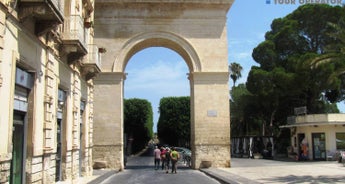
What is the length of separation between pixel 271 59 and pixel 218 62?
1373cm

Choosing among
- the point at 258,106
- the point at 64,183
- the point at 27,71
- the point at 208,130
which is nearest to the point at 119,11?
the point at 208,130

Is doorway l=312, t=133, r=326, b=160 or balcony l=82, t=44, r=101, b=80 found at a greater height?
balcony l=82, t=44, r=101, b=80

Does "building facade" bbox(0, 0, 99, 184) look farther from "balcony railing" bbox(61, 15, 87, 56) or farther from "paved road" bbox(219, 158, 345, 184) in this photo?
"paved road" bbox(219, 158, 345, 184)

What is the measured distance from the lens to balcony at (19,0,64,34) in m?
9.07

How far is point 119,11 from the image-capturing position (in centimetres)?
2512

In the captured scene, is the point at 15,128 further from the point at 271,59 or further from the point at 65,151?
the point at 271,59

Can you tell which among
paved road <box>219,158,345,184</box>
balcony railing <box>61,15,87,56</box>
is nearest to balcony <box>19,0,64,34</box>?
balcony railing <box>61,15,87,56</box>

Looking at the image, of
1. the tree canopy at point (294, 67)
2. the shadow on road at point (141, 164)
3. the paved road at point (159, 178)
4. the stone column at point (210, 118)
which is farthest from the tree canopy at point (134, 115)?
the paved road at point (159, 178)

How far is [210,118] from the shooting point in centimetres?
2456

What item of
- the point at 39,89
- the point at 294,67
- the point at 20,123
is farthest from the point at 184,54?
the point at 20,123

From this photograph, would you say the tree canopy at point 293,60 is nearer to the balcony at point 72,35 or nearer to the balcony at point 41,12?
the balcony at point 72,35

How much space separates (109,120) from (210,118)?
19.4 ft

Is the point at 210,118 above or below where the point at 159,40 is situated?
below

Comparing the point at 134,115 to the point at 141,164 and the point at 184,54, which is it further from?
the point at 184,54
